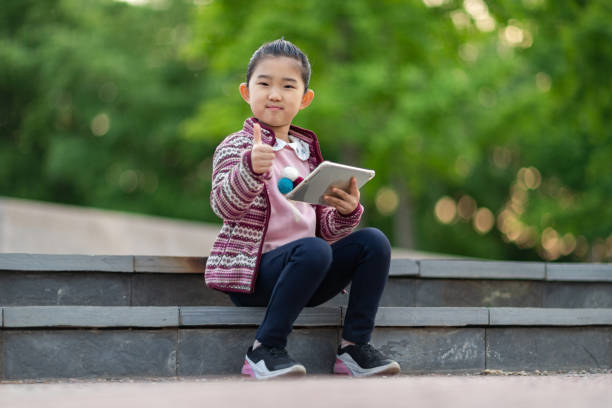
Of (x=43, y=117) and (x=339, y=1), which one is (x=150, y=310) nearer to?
(x=339, y=1)

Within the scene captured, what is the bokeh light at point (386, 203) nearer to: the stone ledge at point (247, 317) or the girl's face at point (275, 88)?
the stone ledge at point (247, 317)

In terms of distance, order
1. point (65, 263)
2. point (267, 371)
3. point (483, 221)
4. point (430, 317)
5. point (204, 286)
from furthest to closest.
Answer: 1. point (483, 221)
2. point (204, 286)
3. point (65, 263)
4. point (430, 317)
5. point (267, 371)

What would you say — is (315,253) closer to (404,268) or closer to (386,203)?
(404,268)

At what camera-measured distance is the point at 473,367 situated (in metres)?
3.68

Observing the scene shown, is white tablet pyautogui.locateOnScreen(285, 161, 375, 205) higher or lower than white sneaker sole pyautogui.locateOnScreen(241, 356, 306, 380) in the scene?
higher

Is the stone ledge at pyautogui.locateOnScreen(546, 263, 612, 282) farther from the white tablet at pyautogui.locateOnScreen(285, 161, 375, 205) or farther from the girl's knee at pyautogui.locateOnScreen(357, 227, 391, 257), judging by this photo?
the white tablet at pyautogui.locateOnScreen(285, 161, 375, 205)

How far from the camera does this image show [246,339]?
3432 millimetres

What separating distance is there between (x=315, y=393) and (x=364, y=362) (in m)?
0.70

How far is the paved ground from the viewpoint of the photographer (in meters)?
2.45

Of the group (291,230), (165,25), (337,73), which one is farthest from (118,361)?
(165,25)

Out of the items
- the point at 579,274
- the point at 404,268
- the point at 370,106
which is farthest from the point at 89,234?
the point at 579,274

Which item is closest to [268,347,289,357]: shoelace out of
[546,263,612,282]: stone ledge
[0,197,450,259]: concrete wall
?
[546,263,612,282]: stone ledge

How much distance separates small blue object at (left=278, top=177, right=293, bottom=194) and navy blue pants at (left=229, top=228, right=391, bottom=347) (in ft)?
0.74

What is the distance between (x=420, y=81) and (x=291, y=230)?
35.8ft
